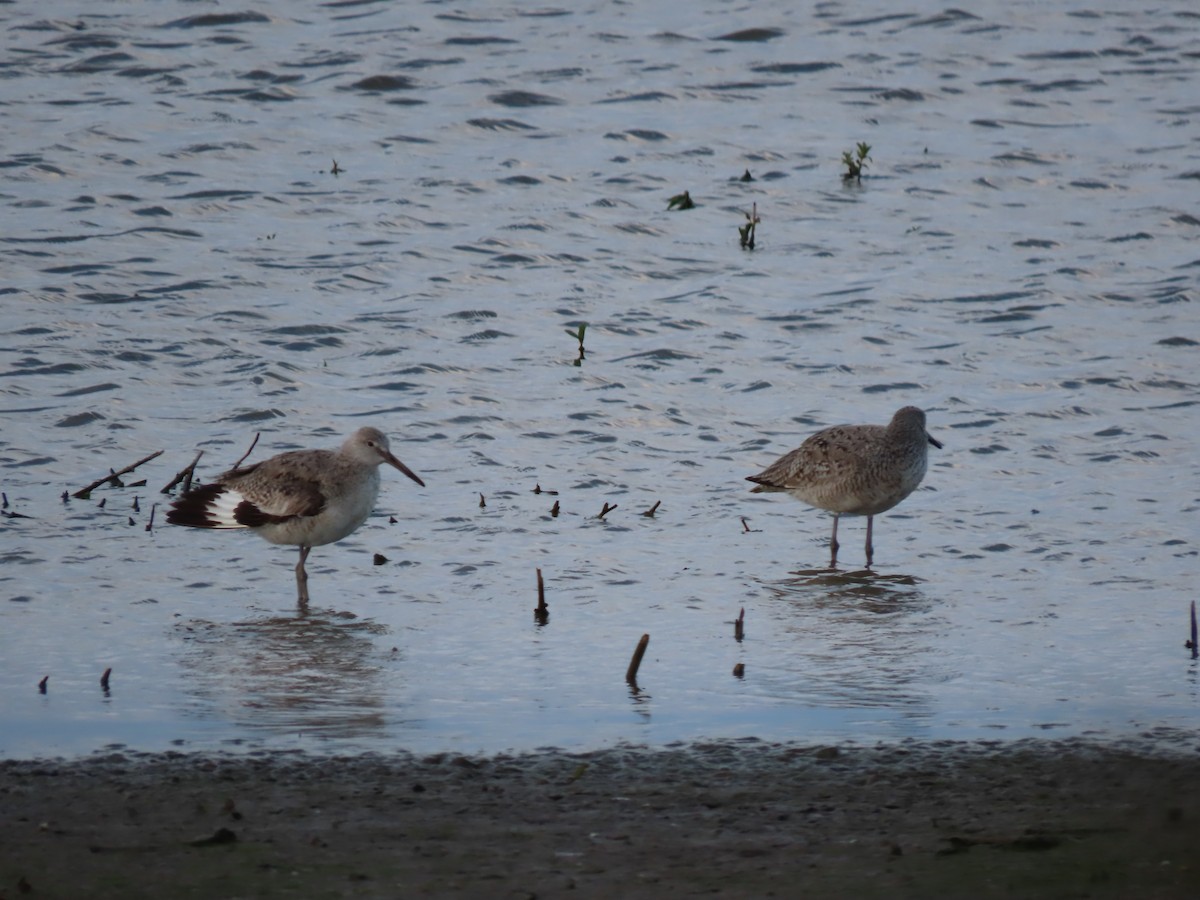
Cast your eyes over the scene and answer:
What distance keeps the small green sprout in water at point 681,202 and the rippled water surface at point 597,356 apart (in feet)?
0.88

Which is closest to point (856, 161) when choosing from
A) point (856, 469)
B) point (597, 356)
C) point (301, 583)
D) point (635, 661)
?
point (597, 356)

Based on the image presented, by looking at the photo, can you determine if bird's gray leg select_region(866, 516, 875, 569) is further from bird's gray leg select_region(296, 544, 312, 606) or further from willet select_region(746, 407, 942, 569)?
bird's gray leg select_region(296, 544, 312, 606)

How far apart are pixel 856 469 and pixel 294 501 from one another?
11.5ft

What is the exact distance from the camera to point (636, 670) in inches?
308

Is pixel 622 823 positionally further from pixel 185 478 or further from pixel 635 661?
pixel 185 478

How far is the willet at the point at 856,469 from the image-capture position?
35.4 feet

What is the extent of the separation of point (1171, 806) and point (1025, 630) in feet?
9.01

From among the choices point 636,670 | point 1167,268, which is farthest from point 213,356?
point 1167,268

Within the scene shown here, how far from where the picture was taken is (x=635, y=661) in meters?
7.70

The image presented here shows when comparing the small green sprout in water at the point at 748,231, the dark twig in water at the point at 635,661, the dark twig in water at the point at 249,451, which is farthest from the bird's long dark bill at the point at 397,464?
the small green sprout in water at the point at 748,231

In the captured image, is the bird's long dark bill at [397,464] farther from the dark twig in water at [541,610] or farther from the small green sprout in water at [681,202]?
the small green sprout in water at [681,202]

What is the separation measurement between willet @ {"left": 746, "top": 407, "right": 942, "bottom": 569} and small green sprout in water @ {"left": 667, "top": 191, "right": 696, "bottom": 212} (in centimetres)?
677

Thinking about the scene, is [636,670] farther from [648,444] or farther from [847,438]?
[648,444]

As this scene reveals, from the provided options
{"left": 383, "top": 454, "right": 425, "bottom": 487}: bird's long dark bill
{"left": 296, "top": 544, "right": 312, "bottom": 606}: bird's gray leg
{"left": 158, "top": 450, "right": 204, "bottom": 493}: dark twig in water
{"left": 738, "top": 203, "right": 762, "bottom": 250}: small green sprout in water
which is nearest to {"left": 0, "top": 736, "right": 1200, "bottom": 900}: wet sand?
{"left": 296, "top": 544, "right": 312, "bottom": 606}: bird's gray leg
